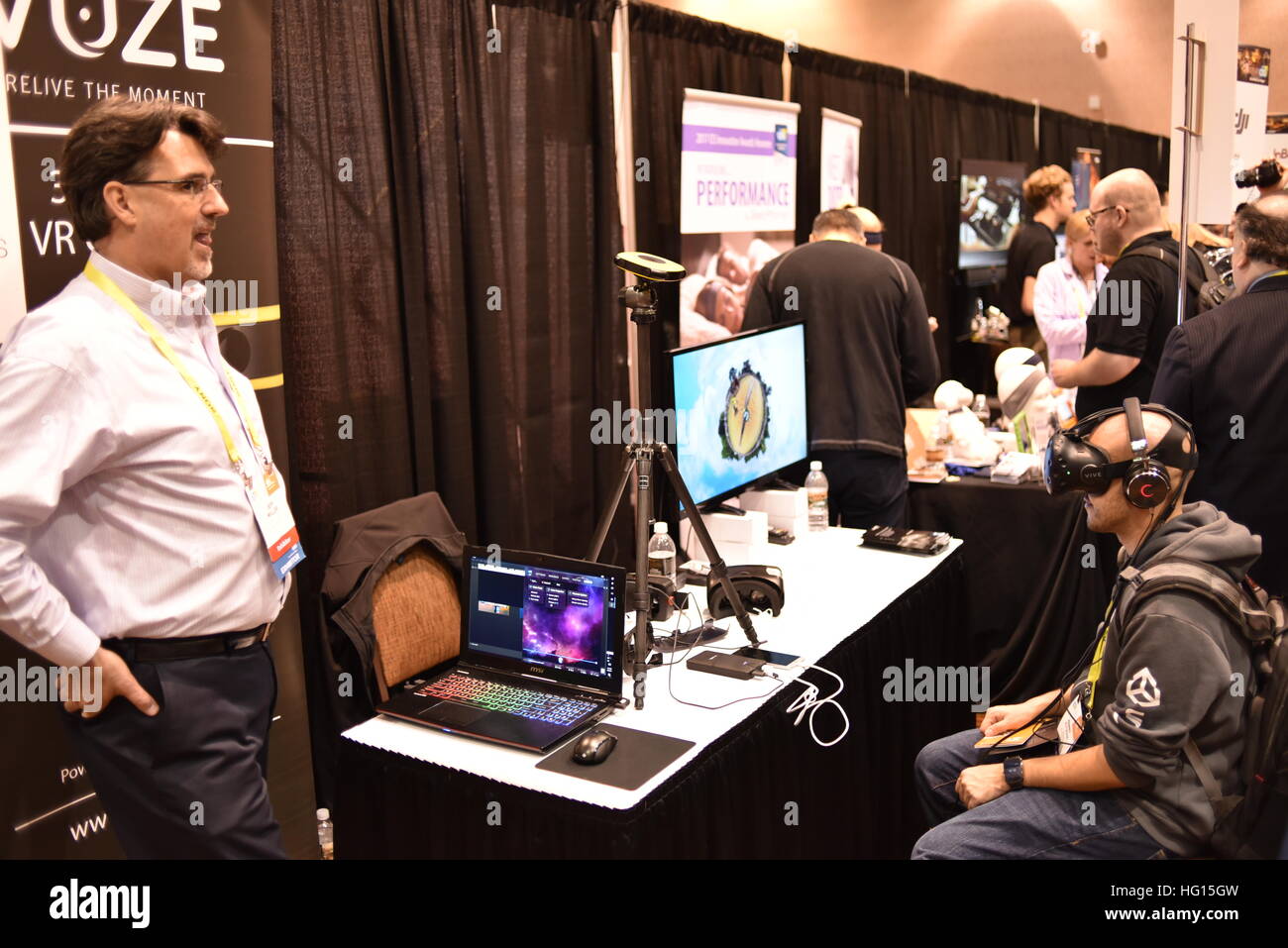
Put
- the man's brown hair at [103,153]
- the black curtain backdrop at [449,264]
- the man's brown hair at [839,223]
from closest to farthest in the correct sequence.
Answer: the man's brown hair at [103,153] < the black curtain backdrop at [449,264] < the man's brown hair at [839,223]

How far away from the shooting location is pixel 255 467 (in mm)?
1944

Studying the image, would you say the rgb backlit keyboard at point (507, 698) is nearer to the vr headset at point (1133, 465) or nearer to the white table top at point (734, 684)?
the white table top at point (734, 684)

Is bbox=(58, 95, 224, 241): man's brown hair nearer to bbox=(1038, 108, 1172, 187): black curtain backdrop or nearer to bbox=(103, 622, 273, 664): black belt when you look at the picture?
bbox=(103, 622, 273, 664): black belt

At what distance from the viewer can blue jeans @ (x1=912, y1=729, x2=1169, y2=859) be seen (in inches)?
75.0

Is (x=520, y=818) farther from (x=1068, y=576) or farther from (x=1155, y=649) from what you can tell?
(x=1068, y=576)

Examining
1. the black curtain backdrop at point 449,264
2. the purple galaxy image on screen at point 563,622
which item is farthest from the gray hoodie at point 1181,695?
the black curtain backdrop at point 449,264

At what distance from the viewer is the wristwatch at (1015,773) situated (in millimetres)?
2076

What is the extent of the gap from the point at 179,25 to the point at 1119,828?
228cm

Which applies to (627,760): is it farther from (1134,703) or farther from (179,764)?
(1134,703)

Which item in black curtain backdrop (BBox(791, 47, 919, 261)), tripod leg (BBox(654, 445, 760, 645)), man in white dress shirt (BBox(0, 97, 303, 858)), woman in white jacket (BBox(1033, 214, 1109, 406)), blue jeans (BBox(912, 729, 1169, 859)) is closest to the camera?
man in white dress shirt (BBox(0, 97, 303, 858))

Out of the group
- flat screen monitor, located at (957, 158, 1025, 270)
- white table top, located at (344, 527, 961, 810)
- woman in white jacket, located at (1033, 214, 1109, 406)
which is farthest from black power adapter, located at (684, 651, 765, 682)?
flat screen monitor, located at (957, 158, 1025, 270)

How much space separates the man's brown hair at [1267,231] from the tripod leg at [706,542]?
1.57m

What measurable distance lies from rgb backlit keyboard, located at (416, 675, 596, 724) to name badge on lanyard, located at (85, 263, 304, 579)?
0.42 metres

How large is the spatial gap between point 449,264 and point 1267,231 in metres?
2.10
